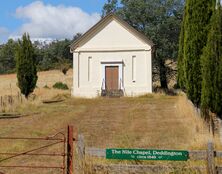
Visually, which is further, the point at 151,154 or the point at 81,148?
the point at 81,148

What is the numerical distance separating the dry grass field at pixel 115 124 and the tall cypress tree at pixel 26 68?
3805mm

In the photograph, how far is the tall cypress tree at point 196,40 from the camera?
59.7 feet

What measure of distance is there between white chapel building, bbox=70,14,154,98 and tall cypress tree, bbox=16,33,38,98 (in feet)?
13.3

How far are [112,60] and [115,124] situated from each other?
725 inches

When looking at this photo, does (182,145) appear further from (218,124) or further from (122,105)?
(122,105)

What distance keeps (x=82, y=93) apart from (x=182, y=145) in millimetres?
26395

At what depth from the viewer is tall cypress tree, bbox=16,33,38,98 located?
3824 cm

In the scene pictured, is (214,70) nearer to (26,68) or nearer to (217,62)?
(217,62)

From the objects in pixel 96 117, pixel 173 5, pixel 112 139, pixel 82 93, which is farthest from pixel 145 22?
pixel 112 139

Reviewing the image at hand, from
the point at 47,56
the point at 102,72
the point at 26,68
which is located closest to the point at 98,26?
the point at 102,72

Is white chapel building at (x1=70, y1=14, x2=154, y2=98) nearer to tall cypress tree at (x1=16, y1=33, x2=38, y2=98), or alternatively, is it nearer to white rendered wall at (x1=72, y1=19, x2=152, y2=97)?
white rendered wall at (x1=72, y1=19, x2=152, y2=97)

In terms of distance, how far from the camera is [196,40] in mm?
18203

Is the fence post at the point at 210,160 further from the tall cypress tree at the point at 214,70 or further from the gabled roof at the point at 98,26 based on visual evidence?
the gabled roof at the point at 98,26

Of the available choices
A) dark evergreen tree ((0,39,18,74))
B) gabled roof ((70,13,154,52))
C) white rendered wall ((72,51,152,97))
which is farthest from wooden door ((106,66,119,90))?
dark evergreen tree ((0,39,18,74))
